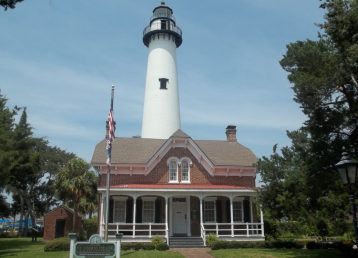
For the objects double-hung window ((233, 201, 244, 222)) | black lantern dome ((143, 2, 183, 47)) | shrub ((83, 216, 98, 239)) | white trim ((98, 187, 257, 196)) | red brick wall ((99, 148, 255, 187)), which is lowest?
shrub ((83, 216, 98, 239))

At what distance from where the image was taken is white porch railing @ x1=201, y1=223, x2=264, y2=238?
27906 millimetres

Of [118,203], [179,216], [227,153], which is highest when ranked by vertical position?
[227,153]

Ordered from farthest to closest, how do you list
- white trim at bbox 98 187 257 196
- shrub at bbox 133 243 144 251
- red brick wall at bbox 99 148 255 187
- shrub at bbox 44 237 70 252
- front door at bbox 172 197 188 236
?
red brick wall at bbox 99 148 255 187 → front door at bbox 172 197 188 236 → white trim at bbox 98 187 257 196 → shrub at bbox 133 243 144 251 → shrub at bbox 44 237 70 252

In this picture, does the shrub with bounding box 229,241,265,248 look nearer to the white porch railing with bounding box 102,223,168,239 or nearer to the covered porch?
the covered porch

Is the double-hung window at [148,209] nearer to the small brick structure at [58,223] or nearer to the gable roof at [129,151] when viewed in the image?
the gable roof at [129,151]

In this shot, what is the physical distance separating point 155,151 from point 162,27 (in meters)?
15.3

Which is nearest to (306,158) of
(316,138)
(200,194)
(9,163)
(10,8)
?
(316,138)

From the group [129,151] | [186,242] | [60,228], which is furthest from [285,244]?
[60,228]

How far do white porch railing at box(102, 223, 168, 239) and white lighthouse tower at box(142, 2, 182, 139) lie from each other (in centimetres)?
954

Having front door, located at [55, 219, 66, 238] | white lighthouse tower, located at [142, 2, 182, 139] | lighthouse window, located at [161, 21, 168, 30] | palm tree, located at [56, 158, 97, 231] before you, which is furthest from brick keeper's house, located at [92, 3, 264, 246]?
lighthouse window, located at [161, 21, 168, 30]

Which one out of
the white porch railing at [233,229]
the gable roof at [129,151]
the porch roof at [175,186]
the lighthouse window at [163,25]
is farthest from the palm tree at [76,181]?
the lighthouse window at [163,25]

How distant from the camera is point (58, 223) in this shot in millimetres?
39500

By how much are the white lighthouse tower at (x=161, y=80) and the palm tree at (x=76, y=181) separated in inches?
234

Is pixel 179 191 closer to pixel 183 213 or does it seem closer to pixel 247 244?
pixel 183 213
